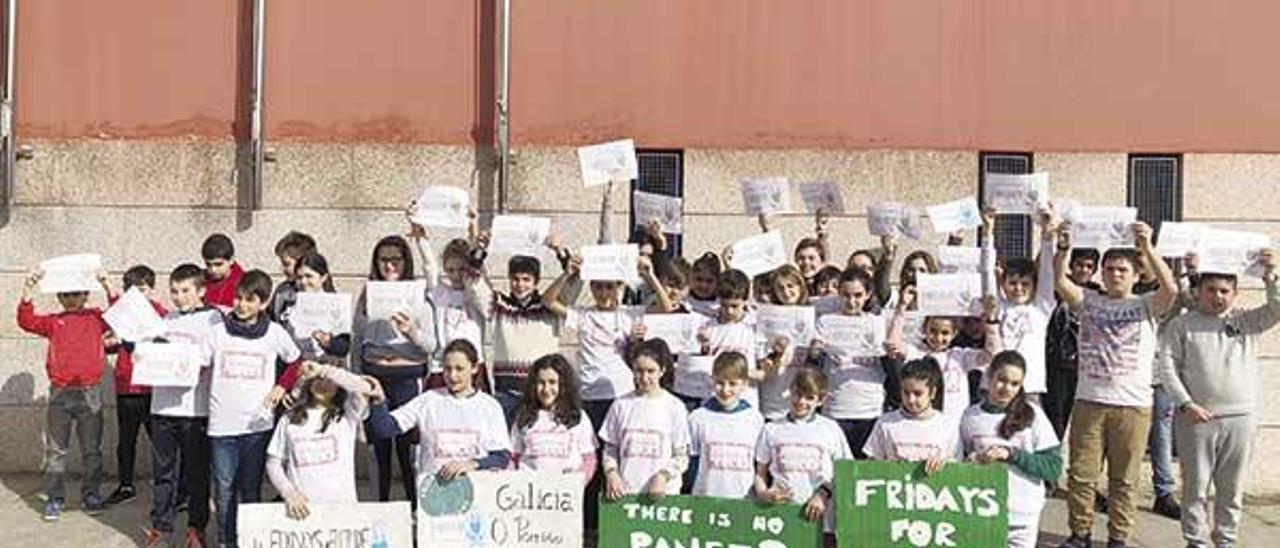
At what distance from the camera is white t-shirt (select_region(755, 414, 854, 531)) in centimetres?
601

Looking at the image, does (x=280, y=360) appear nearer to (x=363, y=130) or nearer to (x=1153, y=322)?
(x=363, y=130)

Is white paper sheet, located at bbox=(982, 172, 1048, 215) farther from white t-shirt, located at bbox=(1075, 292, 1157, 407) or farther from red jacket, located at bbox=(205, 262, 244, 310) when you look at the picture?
red jacket, located at bbox=(205, 262, 244, 310)

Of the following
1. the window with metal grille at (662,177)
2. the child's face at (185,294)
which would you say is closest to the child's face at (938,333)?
the window with metal grille at (662,177)

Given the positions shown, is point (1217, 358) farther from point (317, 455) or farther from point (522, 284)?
point (317, 455)

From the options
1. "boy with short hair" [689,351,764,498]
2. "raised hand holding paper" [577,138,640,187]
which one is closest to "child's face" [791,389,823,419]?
"boy with short hair" [689,351,764,498]

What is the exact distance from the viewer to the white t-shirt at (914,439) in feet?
19.6

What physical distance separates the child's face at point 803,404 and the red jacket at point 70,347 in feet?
14.6

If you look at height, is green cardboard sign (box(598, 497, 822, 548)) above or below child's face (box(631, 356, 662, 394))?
below

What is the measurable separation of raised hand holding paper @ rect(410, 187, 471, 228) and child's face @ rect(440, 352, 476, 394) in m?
1.01

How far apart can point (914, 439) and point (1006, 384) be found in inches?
20.5

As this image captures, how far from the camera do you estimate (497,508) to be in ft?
20.2

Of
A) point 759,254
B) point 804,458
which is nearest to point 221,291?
point 759,254

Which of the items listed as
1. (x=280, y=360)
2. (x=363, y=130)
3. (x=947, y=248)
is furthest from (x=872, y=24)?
(x=280, y=360)

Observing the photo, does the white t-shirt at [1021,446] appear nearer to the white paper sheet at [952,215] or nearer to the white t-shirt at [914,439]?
the white t-shirt at [914,439]
